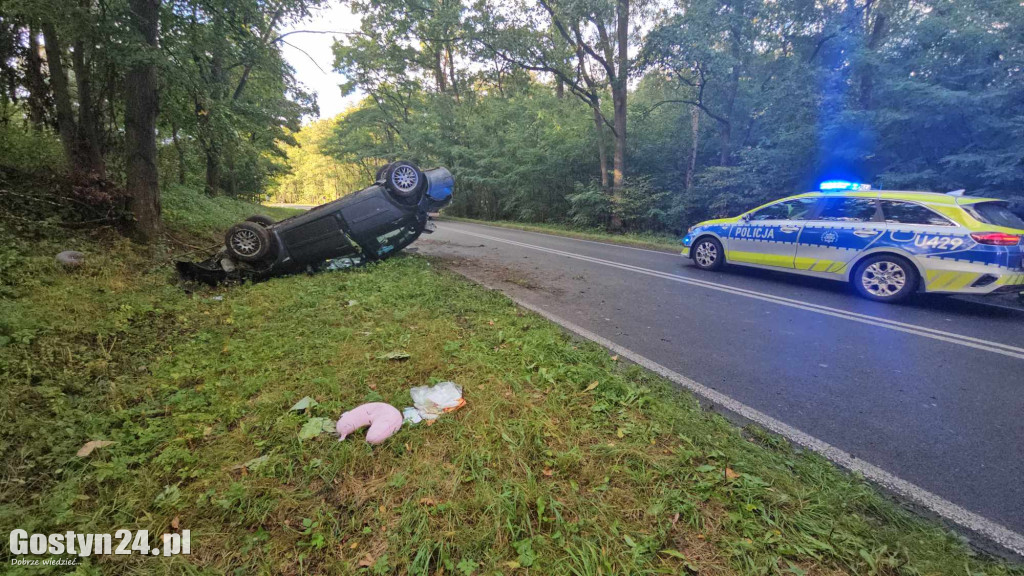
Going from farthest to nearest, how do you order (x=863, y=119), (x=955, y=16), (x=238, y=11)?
(x=863, y=119) → (x=955, y=16) → (x=238, y=11)

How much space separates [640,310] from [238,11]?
8086 mm

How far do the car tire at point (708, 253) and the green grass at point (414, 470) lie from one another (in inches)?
194

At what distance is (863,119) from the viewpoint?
8953mm

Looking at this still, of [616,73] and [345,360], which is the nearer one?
[345,360]

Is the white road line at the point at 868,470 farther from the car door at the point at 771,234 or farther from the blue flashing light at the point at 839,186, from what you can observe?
the blue flashing light at the point at 839,186

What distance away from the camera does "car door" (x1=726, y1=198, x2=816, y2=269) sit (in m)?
6.21

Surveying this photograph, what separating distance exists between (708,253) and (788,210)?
4.60 feet

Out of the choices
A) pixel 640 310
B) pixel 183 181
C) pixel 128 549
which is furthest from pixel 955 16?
pixel 183 181

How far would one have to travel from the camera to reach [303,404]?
247 centimetres

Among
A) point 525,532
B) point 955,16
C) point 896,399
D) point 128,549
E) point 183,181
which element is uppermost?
point 955,16

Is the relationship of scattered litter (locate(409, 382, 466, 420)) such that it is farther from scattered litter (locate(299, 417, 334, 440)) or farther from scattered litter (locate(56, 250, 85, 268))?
scattered litter (locate(56, 250, 85, 268))

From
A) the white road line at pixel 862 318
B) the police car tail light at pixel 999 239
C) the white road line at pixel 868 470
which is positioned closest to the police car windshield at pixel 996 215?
the police car tail light at pixel 999 239

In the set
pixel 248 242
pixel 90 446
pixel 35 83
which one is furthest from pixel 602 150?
pixel 90 446

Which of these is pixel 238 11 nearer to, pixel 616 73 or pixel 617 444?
pixel 617 444
